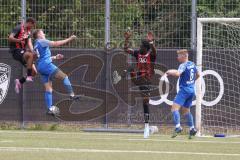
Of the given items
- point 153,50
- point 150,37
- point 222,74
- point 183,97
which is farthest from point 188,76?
point 222,74

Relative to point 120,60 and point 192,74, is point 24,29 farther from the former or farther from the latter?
point 192,74

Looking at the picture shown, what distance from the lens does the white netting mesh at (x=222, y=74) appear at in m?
20.8

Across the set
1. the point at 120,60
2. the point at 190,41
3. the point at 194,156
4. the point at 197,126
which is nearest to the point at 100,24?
the point at 120,60

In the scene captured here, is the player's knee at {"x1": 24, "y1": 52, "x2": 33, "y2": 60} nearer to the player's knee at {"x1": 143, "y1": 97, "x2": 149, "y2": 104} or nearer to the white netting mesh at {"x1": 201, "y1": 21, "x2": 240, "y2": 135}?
the player's knee at {"x1": 143, "y1": 97, "x2": 149, "y2": 104}

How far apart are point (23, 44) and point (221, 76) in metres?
5.31

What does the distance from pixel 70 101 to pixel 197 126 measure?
4081 millimetres

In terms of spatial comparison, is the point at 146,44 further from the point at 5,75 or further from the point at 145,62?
the point at 5,75

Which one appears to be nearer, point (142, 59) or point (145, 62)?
point (142, 59)

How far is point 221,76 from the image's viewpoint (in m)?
21.0

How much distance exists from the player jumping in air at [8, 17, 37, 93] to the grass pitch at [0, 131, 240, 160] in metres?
2.61

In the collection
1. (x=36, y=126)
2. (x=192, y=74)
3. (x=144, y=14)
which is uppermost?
(x=144, y=14)

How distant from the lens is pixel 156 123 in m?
21.6

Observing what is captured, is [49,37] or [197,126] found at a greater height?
[49,37]

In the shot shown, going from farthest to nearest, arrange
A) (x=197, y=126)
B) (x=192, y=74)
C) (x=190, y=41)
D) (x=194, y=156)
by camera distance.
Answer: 1. (x=190, y=41)
2. (x=197, y=126)
3. (x=192, y=74)
4. (x=194, y=156)
